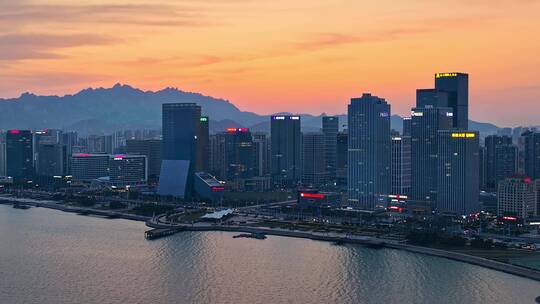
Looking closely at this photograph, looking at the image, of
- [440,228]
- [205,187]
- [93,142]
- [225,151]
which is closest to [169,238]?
[440,228]

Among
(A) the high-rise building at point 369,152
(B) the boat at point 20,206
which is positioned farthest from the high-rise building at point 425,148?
(B) the boat at point 20,206

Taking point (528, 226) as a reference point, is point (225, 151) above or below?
above

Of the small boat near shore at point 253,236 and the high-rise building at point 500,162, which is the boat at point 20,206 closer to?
the small boat near shore at point 253,236

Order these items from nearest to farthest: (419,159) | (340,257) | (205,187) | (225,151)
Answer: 1. (340,257)
2. (419,159)
3. (205,187)
4. (225,151)

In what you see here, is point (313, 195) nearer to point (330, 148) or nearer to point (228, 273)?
point (228, 273)

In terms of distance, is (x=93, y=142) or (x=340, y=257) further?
(x=93, y=142)

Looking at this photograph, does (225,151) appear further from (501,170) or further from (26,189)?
(501,170)

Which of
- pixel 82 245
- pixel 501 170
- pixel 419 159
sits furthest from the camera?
pixel 501 170
